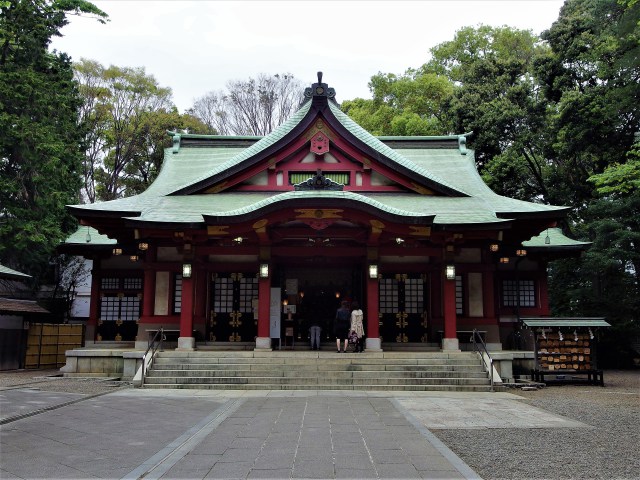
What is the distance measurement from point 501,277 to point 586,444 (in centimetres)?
1365

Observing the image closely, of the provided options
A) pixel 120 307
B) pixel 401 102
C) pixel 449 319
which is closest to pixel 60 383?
pixel 120 307

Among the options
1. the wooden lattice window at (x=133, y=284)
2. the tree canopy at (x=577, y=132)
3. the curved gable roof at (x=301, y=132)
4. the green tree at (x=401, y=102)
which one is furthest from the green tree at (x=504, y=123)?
the wooden lattice window at (x=133, y=284)

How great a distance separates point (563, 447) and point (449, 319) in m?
9.43

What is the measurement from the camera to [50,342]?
71.3 feet

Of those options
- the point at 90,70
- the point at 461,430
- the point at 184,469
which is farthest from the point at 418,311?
the point at 90,70

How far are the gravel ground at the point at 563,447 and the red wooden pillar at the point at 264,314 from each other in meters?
8.42

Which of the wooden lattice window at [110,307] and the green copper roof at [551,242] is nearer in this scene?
the green copper roof at [551,242]

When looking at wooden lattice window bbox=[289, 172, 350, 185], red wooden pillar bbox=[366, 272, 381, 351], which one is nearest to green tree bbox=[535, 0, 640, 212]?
wooden lattice window bbox=[289, 172, 350, 185]

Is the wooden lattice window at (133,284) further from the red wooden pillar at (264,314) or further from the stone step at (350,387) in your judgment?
the stone step at (350,387)

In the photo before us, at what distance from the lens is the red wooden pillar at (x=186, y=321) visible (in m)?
17.0

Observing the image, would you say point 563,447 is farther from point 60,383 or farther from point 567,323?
point 60,383

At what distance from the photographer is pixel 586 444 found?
801 centimetres

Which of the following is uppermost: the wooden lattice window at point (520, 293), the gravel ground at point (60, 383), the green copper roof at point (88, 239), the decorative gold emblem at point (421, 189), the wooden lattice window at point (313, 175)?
the wooden lattice window at point (313, 175)

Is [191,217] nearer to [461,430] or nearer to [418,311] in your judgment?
[418,311]
